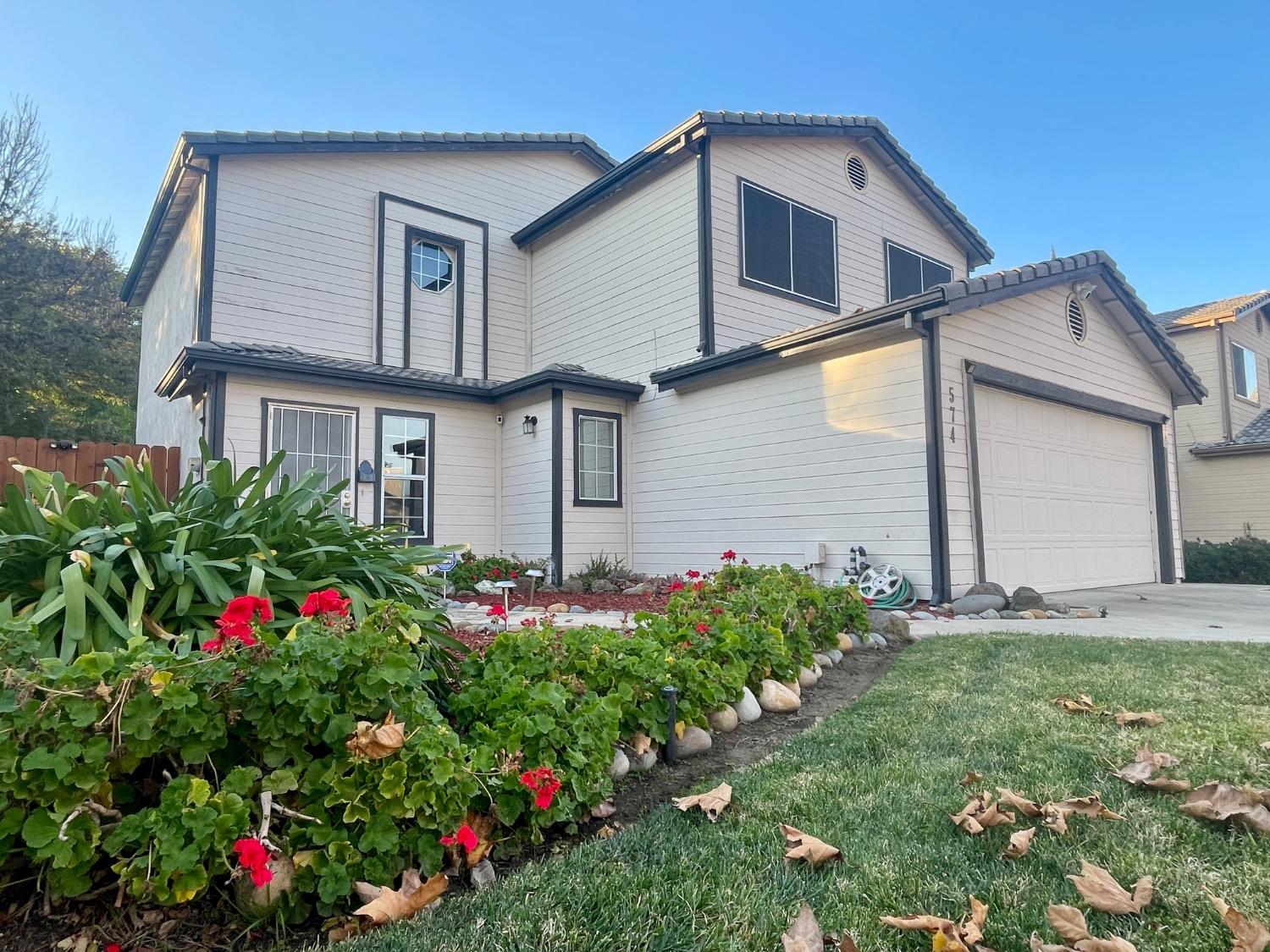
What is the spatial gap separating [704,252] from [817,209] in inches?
103

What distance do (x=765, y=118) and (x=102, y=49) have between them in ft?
42.4

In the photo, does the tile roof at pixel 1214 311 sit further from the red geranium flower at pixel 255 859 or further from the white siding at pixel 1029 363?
the red geranium flower at pixel 255 859

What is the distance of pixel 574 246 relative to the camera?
11719mm

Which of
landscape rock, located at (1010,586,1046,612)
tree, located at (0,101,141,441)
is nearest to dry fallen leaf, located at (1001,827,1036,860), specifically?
landscape rock, located at (1010,586,1046,612)

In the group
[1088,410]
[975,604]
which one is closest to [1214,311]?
[1088,410]

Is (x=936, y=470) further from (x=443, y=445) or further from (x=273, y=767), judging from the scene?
(x=443, y=445)

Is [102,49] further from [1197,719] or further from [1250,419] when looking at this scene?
[1250,419]

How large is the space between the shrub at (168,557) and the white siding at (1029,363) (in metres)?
5.45

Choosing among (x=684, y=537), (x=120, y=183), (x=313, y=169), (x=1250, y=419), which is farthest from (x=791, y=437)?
(x=120, y=183)

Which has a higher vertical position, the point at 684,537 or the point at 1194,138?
the point at 1194,138

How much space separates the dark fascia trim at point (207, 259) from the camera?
937 cm

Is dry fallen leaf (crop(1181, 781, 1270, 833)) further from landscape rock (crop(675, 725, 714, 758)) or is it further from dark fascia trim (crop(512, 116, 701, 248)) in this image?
dark fascia trim (crop(512, 116, 701, 248))

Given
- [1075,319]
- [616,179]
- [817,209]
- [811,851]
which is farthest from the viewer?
[817,209]

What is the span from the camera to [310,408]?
348 inches
